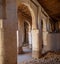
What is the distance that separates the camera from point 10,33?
554 centimetres

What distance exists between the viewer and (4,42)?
5.37 m

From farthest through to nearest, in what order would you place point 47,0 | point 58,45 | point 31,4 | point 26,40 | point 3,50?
point 26,40 < point 58,45 < point 47,0 < point 31,4 < point 3,50

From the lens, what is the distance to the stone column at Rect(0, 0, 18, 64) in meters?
5.39

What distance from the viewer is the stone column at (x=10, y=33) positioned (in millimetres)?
5395

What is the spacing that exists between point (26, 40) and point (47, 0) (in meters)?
12.4

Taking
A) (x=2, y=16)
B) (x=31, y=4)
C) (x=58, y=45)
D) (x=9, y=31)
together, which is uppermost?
(x=31, y=4)

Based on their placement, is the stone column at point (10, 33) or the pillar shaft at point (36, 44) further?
the pillar shaft at point (36, 44)

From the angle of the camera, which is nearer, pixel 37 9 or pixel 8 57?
pixel 8 57

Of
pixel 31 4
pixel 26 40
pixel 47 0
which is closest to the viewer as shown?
pixel 31 4

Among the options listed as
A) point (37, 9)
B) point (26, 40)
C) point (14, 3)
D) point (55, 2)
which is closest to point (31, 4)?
point (37, 9)

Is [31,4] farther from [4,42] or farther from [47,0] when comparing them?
[4,42]

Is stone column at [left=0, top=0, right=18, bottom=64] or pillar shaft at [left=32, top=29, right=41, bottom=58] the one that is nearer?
stone column at [left=0, top=0, right=18, bottom=64]

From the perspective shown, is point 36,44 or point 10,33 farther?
point 36,44

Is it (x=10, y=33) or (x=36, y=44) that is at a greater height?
(x=10, y=33)
